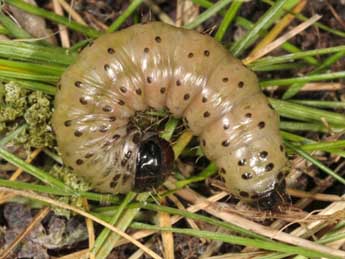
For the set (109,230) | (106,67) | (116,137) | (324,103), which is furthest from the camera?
(324,103)

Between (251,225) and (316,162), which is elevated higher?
(316,162)

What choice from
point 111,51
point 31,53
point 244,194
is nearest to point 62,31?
point 31,53

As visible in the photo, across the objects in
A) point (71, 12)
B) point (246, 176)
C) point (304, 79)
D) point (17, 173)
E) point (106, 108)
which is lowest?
point (246, 176)

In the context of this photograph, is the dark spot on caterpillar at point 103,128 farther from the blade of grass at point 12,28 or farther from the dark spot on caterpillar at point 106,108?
the blade of grass at point 12,28

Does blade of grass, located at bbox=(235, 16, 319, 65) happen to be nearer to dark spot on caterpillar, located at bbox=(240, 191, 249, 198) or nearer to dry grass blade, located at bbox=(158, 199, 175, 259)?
Result: dark spot on caterpillar, located at bbox=(240, 191, 249, 198)

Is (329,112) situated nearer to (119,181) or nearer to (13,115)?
(119,181)

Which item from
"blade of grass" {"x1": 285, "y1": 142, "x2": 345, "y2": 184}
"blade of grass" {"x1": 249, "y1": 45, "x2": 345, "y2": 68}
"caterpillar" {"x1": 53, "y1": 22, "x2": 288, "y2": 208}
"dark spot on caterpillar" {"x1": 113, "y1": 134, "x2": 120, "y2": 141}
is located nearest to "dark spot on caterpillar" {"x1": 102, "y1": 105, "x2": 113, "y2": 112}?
"caterpillar" {"x1": 53, "y1": 22, "x2": 288, "y2": 208}

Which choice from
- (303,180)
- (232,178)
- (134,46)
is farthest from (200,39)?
(303,180)

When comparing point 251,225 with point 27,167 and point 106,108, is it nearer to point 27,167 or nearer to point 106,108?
point 106,108
